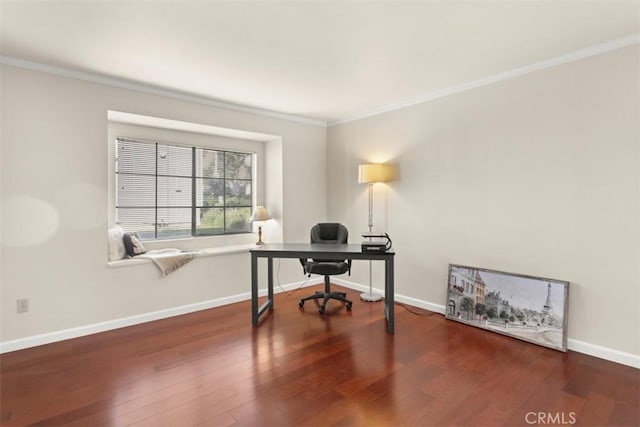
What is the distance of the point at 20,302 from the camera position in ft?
9.11

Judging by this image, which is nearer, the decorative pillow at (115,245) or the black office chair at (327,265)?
the decorative pillow at (115,245)

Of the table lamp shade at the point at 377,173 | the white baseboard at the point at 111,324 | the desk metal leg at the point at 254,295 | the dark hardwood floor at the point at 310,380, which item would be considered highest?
the table lamp shade at the point at 377,173

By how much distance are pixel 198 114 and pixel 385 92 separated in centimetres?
217

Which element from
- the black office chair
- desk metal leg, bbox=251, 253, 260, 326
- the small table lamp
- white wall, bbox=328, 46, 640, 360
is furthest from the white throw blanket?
white wall, bbox=328, 46, 640, 360

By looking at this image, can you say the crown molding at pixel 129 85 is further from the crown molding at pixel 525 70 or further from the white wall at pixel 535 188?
the white wall at pixel 535 188

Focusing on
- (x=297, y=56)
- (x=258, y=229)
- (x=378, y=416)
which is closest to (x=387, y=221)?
(x=258, y=229)

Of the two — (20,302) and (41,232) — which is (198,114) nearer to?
(41,232)

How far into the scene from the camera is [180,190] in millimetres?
4227

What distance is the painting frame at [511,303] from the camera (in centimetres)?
272

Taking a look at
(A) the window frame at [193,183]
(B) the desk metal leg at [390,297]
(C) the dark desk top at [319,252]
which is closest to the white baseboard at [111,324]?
(C) the dark desk top at [319,252]

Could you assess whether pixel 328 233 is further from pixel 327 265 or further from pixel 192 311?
pixel 192 311

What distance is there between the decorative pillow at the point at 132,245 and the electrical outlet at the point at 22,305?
36.7 inches

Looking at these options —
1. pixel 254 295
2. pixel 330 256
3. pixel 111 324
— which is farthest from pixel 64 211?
pixel 330 256

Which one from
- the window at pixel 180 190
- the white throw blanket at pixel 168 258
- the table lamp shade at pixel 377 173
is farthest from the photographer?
the table lamp shade at pixel 377 173
